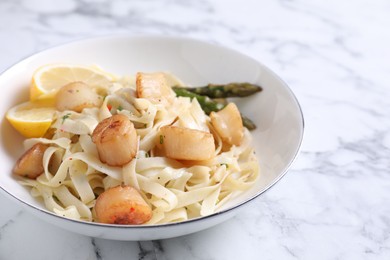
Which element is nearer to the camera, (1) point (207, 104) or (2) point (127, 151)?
(2) point (127, 151)

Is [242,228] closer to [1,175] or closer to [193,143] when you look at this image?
[193,143]

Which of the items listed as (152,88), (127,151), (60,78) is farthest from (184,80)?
(127,151)

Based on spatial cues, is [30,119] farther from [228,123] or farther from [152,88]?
[228,123]

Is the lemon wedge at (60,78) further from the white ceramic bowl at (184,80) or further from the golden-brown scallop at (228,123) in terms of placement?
the golden-brown scallop at (228,123)

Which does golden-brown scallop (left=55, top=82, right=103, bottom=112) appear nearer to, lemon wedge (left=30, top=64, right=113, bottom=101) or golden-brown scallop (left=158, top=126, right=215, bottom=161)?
lemon wedge (left=30, top=64, right=113, bottom=101)

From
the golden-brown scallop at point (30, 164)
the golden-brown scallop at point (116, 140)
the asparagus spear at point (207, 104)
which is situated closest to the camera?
the golden-brown scallop at point (116, 140)

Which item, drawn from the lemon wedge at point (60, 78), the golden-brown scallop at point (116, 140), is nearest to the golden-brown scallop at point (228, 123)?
the golden-brown scallop at point (116, 140)

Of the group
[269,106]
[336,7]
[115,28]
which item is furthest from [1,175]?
[336,7]
